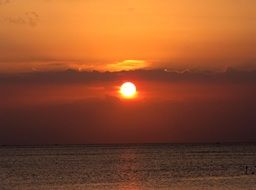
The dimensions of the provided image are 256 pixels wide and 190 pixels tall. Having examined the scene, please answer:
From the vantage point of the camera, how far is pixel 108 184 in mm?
72938

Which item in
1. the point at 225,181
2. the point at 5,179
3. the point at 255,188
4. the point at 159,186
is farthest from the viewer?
the point at 5,179

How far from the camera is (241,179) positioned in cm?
7756

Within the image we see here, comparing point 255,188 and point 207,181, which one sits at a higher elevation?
point 207,181

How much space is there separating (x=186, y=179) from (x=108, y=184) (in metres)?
10.7

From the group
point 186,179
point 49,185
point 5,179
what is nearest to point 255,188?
point 186,179

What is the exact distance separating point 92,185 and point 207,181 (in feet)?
43.9

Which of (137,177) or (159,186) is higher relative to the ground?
(137,177)

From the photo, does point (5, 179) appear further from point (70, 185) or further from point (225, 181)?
point (225, 181)

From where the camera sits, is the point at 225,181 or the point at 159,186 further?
the point at 225,181

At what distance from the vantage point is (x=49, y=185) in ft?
239

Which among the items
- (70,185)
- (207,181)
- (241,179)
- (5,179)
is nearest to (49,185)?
(70,185)

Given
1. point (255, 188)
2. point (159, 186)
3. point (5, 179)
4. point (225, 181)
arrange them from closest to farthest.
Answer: point (255, 188), point (159, 186), point (225, 181), point (5, 179)

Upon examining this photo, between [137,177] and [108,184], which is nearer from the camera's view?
[108,184]

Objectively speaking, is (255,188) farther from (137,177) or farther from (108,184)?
(137,177)
